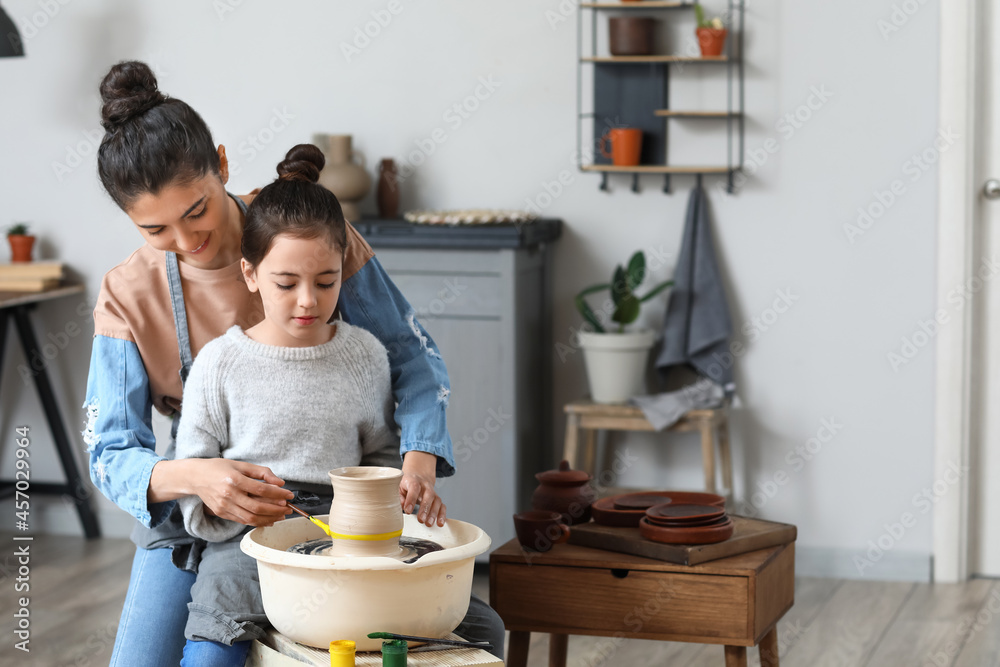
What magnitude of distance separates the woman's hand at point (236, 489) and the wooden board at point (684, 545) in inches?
24.3

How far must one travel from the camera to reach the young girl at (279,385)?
1.48 m

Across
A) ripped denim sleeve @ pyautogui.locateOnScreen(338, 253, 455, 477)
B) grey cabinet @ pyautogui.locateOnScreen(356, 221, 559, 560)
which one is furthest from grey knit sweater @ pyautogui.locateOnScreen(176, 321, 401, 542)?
grey cabinet @ pyautogui.locateOnScreen(356, 221, 559, 560)

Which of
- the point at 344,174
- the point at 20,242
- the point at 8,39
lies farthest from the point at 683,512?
the point at 20,242

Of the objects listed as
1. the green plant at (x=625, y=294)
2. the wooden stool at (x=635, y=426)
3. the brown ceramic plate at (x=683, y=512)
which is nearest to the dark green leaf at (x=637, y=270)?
the green plant at (x=625, y=294)

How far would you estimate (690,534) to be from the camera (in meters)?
1.74

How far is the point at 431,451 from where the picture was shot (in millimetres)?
1585

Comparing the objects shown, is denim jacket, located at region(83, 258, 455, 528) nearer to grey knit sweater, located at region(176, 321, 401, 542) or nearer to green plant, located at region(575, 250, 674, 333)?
grey knit sweater, located at region(176, 321, 401, 542)

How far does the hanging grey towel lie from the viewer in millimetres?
3207

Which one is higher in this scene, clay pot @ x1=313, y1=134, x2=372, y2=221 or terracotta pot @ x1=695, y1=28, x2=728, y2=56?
terracotta pot @ x1=695, y1=28, x2=728, y2=56

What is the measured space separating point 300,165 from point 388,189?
5.96 ft

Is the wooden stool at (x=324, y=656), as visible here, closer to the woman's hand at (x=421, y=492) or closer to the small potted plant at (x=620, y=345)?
the woman's hand at (x=421, y=492)

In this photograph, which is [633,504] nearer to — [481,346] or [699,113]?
[481,346]

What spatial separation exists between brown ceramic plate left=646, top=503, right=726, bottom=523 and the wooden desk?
2439mm

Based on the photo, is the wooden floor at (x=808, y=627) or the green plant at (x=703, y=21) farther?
the green plant at (x=703, y=21)
